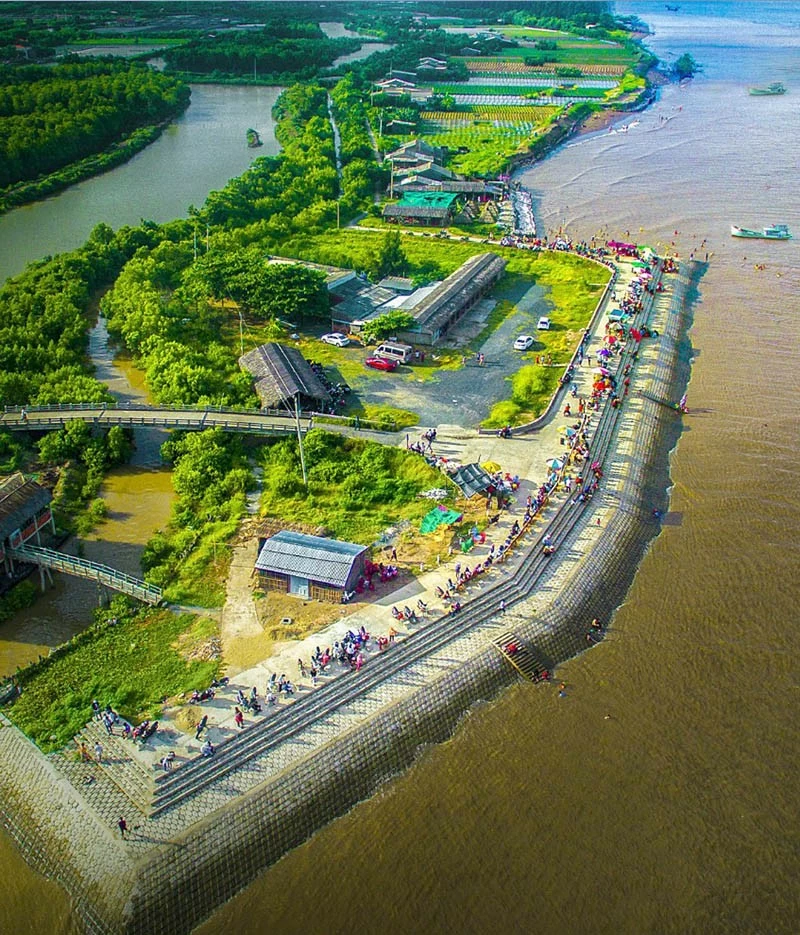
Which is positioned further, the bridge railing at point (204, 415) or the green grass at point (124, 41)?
the green grass at point (124, 41)

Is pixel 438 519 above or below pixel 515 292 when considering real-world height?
above

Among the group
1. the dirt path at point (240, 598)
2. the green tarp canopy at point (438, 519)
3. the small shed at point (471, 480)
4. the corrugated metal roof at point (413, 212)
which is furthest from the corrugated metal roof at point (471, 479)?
the corrugated metal roof at point (413, 212)

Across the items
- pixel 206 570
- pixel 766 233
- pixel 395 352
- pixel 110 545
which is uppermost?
pixel 395 352

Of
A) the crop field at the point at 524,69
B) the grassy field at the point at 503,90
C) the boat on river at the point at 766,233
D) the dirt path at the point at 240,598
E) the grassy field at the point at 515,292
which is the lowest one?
the boat on river at the point at 766,233

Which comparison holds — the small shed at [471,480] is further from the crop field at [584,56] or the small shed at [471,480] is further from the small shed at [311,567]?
the crop field at [584,56]

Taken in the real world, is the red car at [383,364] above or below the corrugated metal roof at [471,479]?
below

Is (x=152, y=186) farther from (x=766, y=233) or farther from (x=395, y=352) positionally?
(x=766, y=233)

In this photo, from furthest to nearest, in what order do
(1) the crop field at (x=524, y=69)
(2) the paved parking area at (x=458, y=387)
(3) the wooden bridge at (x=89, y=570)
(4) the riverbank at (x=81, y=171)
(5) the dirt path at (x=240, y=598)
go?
(1) the crop field at (x=524, y=69)
(4) the riverbank at (x=81, y=171)
(2) the paved parking area at (x=458, y=387)
(3) the wooden bridge at (x=89, y=570)
(5) the dirt path at (x=240, y=598)

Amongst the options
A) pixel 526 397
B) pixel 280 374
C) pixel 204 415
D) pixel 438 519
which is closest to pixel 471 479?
pixel 438 519
